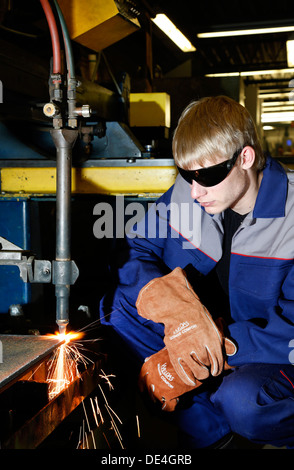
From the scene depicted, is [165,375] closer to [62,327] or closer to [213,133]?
[62,327]

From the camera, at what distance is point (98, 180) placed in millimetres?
2234

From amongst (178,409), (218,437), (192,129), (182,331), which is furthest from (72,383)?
(192,129)

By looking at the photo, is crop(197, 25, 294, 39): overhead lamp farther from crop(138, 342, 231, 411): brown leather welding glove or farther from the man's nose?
crop(138, 342, 231, 411): brown leather welding glove

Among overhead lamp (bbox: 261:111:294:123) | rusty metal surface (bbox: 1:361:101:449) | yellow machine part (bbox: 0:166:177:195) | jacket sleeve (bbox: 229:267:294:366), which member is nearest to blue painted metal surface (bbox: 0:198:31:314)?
yellow machine part (bbox: 0:166:177:195)

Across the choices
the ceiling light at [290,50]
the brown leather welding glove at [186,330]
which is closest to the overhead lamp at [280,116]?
the ceiling light at [290,50]

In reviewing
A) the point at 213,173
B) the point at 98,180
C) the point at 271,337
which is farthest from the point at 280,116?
the point at 271,337

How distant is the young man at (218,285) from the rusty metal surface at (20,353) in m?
0.40

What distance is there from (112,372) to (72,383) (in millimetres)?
481

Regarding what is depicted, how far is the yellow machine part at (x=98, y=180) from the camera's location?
7.23 feet

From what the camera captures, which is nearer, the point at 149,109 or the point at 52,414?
the point at 52,414

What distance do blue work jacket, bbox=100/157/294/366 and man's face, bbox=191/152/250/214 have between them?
0.28 feet

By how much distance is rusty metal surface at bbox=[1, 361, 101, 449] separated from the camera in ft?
3.44

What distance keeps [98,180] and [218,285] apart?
2.56 ft

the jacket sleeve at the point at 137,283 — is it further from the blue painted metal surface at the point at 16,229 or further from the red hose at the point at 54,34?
the red hose at the point at 54,34
